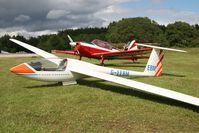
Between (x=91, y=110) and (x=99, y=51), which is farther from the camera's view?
(x=99, y=51)

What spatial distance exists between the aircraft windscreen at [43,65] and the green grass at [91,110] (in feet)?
2.53

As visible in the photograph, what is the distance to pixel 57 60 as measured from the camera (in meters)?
11.1

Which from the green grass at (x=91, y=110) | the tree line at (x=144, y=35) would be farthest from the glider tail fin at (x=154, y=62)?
the tree line at (x=144, y=35)

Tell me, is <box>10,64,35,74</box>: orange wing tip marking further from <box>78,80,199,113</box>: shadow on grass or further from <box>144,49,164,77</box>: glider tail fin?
<box>144,49,164,77</box>: glider tail fin

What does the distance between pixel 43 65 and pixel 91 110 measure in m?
3.86

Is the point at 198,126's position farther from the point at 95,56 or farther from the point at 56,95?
the point at 95,56

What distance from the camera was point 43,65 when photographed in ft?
34.7

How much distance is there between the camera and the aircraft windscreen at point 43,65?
10461 mm

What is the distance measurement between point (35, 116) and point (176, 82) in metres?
7.37

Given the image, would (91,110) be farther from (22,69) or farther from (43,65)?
(22,69)

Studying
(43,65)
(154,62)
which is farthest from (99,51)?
(43,65)

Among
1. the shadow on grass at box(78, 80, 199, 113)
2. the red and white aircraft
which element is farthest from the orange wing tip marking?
the red and white aircraft

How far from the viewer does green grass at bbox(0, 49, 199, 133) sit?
6.22m

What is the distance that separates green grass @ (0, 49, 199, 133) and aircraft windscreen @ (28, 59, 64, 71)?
770mm
